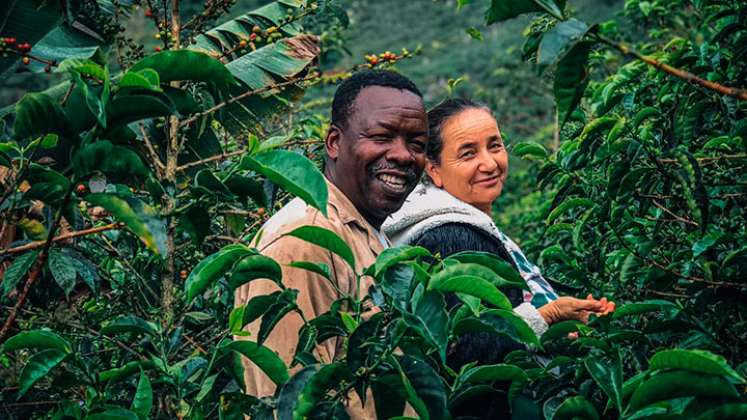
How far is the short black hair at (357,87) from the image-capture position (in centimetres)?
270

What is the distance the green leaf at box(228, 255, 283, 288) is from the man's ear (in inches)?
38.3

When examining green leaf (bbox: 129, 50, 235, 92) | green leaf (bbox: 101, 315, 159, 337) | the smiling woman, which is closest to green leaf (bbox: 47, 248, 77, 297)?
green leaf (bbox: 101, 315, 159, 337)

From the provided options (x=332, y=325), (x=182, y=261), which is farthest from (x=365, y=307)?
(x=182, y=261)

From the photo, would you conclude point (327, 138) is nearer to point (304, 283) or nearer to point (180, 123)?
point (180, 123)

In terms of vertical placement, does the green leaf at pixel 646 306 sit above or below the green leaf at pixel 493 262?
below

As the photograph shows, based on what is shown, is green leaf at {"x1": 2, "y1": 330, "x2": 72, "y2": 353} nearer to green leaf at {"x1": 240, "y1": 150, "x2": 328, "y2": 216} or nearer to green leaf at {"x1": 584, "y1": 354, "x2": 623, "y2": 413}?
green leaf at {"x1": 240, "y1": 150, "x2": 328, "y2": 216}

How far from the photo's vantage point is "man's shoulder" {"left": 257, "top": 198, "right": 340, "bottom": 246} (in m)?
2.33

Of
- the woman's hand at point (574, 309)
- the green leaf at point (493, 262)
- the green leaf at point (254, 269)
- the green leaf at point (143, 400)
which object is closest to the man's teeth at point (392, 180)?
the woman's hand at point (574, 309)

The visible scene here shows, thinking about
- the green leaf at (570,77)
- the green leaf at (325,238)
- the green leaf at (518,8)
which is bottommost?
the green leaf at (325,238)

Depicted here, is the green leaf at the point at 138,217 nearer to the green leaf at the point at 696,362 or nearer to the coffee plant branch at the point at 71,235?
the coffee plant branch at the point at 71,235

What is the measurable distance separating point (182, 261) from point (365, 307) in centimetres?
124

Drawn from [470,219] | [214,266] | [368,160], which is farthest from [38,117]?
[470,219]

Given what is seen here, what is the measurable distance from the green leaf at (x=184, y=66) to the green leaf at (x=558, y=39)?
2.26 feet

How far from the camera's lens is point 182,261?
119 inches
